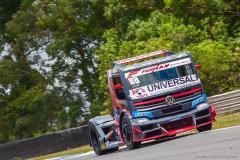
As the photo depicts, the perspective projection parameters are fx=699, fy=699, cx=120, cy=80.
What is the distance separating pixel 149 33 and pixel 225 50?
17.1 feet

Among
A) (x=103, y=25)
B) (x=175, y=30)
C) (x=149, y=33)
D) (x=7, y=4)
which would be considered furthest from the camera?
(x=7, y=4)

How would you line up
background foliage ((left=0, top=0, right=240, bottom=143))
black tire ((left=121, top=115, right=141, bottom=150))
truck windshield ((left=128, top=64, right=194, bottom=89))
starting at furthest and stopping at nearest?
background foliage ((left=0, top=0, right=240, bottom=143)) → truck windshield ((left=128, top=64, right=194, bottom=89)) → black tire ((left=121, top=115, right=141, bottom=150))

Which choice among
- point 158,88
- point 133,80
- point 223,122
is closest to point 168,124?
point 158,88

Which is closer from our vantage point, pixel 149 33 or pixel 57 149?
pixel 57 149

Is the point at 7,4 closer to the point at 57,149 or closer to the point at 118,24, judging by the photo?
the point at 118,24

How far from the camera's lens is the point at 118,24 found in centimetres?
3669

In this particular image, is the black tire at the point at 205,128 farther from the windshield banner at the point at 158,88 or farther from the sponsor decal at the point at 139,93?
the sponsor decal at the point at 139,93

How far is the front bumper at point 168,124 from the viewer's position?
16.7 meters

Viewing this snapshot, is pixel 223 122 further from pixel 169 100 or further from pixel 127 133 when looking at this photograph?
pixel 127 133

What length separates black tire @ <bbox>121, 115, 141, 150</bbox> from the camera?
1692 centimetres

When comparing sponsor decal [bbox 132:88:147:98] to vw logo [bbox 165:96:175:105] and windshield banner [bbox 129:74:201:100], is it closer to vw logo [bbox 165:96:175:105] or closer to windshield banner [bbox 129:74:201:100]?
windshield banner [bbox 129:74:201:100]

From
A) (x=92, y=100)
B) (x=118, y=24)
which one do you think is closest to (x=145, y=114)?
(x=118, y=24)

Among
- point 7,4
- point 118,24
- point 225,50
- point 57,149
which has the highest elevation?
point 7,4

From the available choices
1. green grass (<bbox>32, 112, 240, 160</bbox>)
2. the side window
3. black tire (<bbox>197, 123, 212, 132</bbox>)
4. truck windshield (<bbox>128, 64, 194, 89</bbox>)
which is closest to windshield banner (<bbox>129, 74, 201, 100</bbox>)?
truck windshield (<bbox>128, 64, 194, 89</bbox>)
